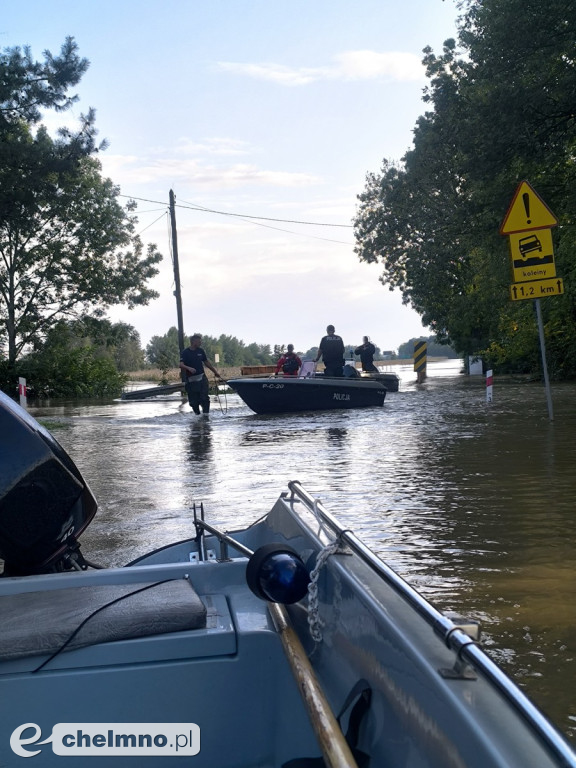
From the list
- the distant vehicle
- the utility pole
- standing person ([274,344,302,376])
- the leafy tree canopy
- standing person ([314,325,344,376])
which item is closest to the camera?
the distant vehicle

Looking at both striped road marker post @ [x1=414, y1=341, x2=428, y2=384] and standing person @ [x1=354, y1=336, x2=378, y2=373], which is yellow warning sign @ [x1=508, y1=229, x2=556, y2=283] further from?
striped road marker post @ [x1=414, y1=341, x2=428, y2=384]

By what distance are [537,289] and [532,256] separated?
1.55 ft

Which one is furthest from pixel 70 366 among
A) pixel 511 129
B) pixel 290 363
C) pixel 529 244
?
pixel 529 244

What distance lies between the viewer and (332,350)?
2177 cm

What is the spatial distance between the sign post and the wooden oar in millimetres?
10357

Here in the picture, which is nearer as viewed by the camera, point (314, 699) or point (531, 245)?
point (314, 699)

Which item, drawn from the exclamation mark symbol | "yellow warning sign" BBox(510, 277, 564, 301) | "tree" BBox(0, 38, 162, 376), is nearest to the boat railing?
"yellow warning sign" BBox(510, 277, 564, 301)

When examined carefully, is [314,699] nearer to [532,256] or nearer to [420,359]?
[532,256]

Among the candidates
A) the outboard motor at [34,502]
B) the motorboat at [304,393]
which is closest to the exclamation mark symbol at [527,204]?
the motorboat at [304,393]

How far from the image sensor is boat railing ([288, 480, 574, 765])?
Answer: 1497 millimetres

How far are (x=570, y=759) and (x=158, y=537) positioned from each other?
5.43m

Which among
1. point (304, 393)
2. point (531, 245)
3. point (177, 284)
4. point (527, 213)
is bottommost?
point (304, 393)

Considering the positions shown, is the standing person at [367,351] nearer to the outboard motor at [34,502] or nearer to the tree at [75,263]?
the tree at [75,263]

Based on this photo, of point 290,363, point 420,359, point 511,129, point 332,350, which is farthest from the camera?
point 420,359
